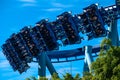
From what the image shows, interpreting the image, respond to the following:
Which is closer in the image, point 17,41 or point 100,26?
point 100,26

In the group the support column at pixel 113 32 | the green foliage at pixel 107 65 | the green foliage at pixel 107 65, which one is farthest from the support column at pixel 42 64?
the green foliage at pixel 107 65

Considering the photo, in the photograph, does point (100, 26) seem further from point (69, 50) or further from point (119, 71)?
point (119, 71)

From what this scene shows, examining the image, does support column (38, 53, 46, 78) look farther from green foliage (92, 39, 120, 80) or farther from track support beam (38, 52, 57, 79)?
green foliage (92, 39, 120, 80)

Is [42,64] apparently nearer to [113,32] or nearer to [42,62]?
[42,62]

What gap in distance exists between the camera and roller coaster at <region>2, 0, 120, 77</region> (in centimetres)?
4226

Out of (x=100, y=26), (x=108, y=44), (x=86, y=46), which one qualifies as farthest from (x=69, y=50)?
(x=108, y=44)

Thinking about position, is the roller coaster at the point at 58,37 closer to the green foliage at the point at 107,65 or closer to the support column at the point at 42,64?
the support column at the point at 42,64

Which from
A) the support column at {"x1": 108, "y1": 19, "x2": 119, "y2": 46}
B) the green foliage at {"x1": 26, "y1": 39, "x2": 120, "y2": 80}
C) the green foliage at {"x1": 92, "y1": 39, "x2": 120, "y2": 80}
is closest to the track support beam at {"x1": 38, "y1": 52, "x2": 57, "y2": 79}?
the support column at {"x1": 108, "y1": 19, "x2": 119, "y2": 46}

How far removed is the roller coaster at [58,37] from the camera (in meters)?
42.3

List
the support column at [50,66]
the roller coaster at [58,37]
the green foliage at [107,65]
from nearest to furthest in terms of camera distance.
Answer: the green foliage at [107,65] < the roller coaster at [58,37] < the support column at [50,66]

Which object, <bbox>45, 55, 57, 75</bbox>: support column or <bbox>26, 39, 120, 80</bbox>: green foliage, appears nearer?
<bbox>26, 39, 120, 80</bbox>: green foliage

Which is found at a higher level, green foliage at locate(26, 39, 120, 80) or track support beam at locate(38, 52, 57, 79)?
track support beam at locate(38, 52, 57, 79)

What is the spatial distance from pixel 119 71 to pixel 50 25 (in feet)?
Answer: 82.5

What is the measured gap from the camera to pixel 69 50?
47938 millimetres
